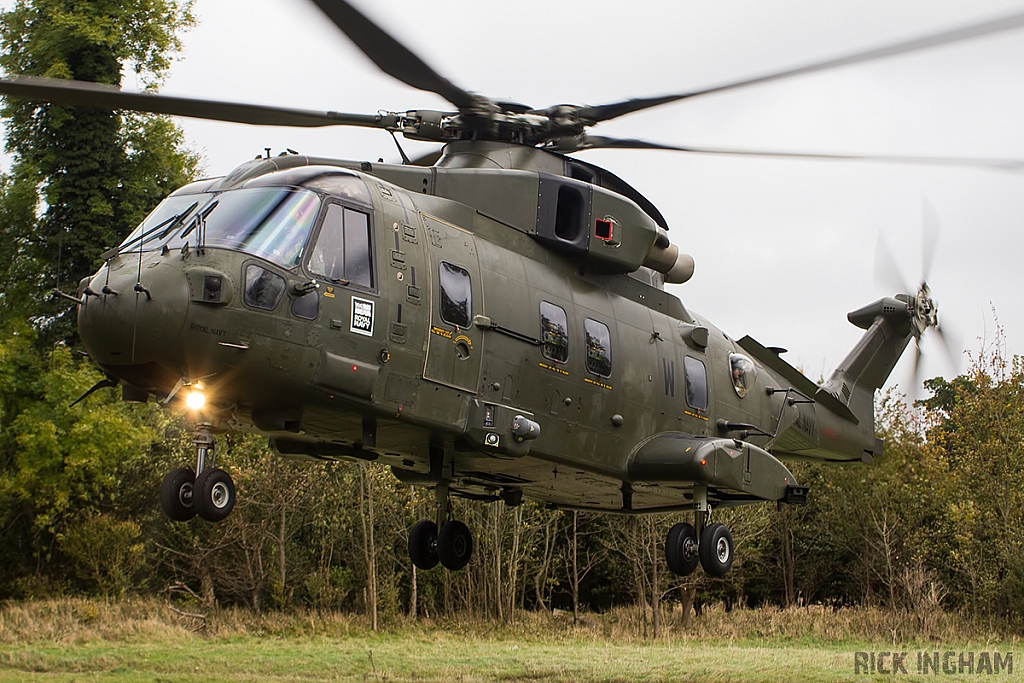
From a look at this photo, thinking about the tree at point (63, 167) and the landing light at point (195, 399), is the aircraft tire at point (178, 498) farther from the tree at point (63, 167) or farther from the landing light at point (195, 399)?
the tree at point (63, 167)

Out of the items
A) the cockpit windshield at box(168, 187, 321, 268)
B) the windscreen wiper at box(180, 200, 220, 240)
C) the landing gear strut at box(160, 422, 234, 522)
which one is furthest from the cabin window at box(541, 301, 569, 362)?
the windscreen wiper at box(180, 200, 220, 240)

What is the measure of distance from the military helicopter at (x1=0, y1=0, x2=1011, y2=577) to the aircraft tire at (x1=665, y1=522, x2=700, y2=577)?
22mm

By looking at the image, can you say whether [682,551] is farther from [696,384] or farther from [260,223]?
[260,223]

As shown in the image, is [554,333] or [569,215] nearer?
[554,333]

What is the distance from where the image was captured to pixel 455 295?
449 inches

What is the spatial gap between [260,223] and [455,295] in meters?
2.30

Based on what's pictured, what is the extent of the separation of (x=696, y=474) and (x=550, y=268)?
3.11 m

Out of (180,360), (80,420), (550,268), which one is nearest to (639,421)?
(550,268)

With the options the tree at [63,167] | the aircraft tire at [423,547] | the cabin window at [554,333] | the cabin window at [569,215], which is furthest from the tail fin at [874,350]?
the tree at [63,167]

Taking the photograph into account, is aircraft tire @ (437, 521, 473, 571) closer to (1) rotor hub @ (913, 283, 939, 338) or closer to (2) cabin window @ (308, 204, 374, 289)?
(2) cabin window @ (308, 204, 374, 289)

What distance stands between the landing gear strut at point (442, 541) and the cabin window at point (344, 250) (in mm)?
4889

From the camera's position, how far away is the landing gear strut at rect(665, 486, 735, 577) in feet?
45.6

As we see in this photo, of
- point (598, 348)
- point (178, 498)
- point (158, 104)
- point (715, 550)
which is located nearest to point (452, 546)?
point (715, 550)

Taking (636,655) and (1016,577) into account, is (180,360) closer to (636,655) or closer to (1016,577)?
(636,655)
